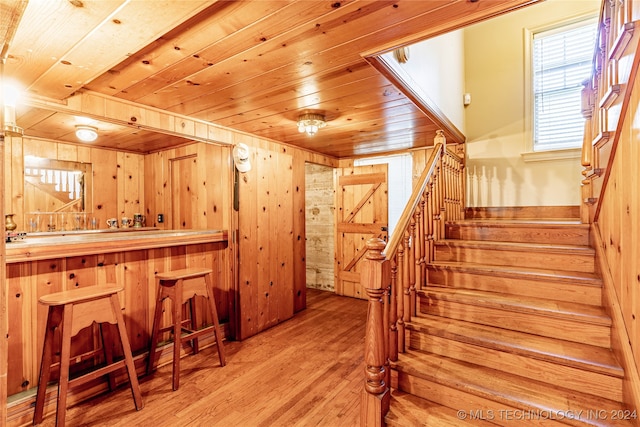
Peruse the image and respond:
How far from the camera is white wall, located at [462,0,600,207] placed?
3.43 m

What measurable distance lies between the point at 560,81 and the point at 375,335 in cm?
378

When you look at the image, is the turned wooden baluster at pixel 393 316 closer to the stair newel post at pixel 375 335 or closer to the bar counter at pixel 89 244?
the stair newel post at pixel 375 335

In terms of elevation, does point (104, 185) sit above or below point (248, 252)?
above

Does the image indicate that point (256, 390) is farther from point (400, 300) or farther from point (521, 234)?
point (521, 234)

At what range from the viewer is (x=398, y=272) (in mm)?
1925

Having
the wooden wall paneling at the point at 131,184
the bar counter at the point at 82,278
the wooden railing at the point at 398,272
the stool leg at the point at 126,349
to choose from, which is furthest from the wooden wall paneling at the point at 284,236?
the wooden wall paneling at the point at 131,184

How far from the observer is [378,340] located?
1590 mm

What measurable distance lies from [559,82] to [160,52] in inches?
162

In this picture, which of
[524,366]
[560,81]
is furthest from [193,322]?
[560,81]

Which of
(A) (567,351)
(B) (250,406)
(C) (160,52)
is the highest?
(C) (160,52)

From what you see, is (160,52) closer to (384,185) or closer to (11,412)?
(11,412)

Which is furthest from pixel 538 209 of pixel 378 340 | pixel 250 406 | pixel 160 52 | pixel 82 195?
pixel 82 195

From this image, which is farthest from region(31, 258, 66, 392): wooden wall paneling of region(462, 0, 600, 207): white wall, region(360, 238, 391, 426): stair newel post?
region(462, 0, 600, 207): white wall

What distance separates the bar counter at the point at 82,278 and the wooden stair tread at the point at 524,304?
7.03 feet
